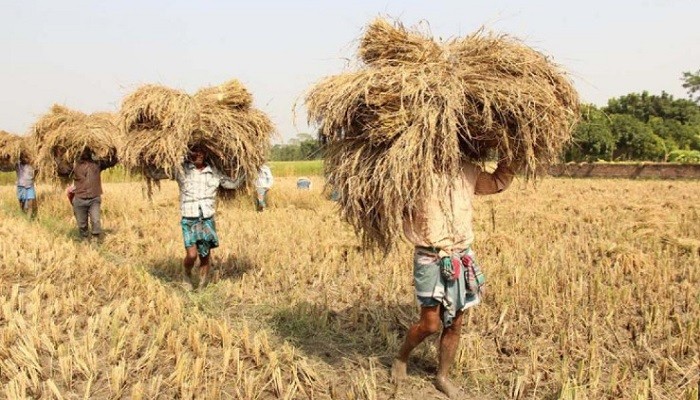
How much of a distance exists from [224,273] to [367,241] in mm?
3115

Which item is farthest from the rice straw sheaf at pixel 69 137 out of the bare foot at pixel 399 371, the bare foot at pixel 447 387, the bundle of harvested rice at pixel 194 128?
the bare foot at pixel 447 387

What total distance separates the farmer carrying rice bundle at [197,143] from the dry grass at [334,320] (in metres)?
0.57

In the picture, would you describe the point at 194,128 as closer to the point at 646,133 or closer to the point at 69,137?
the point at 69,137

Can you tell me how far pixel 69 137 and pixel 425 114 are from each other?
6654mm

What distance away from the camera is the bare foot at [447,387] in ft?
10.5

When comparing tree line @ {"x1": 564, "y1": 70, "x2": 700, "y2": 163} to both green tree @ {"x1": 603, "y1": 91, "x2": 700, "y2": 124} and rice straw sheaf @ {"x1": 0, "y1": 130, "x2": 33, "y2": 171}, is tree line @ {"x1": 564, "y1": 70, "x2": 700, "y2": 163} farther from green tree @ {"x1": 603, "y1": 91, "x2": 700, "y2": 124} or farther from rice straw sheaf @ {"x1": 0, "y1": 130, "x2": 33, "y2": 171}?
rice straw sheaf @ {"x1": 0, "y1": 130, "x2": 33, "y2": 171}

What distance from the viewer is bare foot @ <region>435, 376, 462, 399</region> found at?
319 centimetres

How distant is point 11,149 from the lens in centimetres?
1180

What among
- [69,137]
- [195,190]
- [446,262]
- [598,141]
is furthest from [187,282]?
[598,141]

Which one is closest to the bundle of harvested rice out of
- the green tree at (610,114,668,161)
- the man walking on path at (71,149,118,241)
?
the man walking on path at (71,149,118,241)

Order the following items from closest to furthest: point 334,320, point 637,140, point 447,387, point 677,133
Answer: point 447,387
point 334,320
point 637,140
point 677,133

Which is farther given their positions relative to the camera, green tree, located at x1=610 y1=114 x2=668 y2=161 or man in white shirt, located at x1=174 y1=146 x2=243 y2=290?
green tree, located at x1=610 y1=114 x2=668 y2=161

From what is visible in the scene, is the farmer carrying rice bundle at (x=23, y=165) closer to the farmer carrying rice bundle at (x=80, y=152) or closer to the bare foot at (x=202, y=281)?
the farmer carrying rice bundle at (x=80, y=152)

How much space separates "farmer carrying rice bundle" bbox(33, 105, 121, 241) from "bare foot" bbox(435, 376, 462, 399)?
19.9 ft
